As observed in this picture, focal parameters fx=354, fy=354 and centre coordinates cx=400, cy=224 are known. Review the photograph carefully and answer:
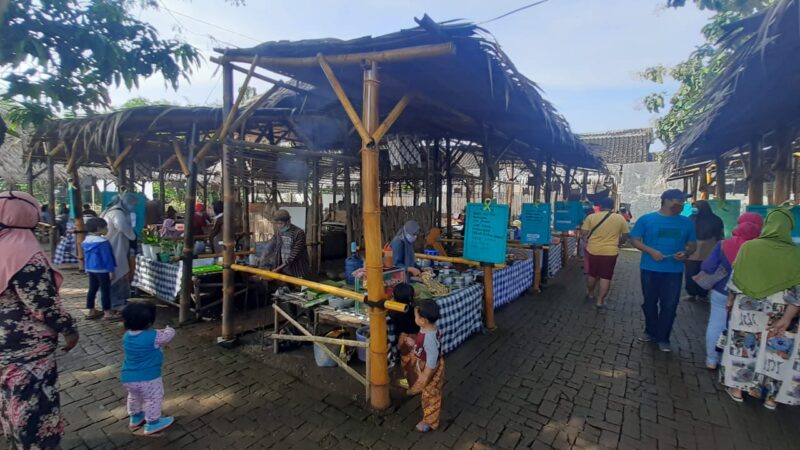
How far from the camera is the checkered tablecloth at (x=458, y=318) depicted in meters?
3.98

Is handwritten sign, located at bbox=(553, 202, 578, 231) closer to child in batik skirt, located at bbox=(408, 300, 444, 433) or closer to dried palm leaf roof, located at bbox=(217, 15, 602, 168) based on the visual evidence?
dried palm leaf roof, located at bbox=(217, 15, 602, 168)

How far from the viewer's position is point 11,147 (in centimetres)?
1445

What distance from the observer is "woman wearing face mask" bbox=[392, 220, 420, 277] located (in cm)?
458

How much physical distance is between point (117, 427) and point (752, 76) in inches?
255

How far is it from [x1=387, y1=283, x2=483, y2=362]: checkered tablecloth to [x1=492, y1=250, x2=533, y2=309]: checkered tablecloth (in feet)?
2.66

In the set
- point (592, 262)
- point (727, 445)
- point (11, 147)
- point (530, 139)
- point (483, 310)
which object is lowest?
point (727, 445)

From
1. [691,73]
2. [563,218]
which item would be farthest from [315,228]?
[691,73]

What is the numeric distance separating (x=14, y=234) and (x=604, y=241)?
7.09 m

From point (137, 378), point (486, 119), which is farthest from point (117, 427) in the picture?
point (486, 119)

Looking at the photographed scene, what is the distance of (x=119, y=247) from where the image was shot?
548 centimetres

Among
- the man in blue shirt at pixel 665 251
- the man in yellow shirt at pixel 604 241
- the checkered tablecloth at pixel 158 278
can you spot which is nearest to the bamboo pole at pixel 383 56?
the man in blue shirt at pixel 665 251

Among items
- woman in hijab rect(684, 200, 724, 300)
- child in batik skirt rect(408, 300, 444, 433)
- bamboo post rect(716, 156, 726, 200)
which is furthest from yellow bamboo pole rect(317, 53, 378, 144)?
bamboo post rect(716, 156, 726, 200)

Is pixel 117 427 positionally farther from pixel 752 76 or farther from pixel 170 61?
pixel 752 76

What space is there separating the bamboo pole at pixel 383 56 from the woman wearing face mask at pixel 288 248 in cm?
212
